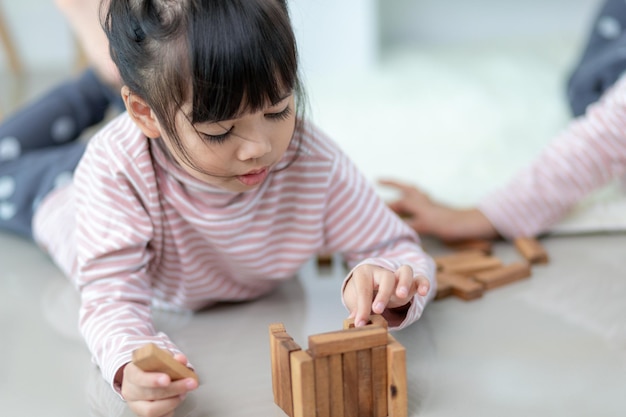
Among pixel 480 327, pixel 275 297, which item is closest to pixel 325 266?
pixel 275 297

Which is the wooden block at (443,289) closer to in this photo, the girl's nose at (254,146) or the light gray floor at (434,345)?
the light gray floor at (434,345)

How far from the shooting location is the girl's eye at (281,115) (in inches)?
32.6

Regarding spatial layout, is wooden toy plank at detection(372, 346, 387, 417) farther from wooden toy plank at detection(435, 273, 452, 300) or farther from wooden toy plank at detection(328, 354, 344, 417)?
wooden toy plank at detection(435, 273, 452, 300)

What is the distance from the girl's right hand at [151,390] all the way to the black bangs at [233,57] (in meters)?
0.24

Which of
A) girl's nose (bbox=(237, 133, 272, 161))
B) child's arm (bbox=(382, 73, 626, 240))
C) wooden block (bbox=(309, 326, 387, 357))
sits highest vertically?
girl's nose (bbox=(237, 133, 272, 161))

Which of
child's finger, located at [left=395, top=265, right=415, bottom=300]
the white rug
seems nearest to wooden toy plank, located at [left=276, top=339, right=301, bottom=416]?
child's finger, located at [left=395, top=265, right=415, bottom=300]

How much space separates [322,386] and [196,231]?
11.8 inches

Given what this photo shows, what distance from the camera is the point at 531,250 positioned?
3.89 feet

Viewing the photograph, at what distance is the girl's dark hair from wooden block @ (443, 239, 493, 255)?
1.61 feet

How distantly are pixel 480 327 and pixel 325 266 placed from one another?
269 millimetres

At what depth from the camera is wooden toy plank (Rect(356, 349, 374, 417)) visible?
78cm

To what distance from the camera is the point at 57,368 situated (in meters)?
0.99

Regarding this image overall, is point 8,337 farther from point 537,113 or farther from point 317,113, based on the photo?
point 537,113

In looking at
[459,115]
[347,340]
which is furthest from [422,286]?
[459,115]
